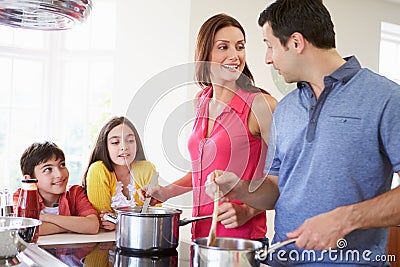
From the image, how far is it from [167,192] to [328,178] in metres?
0.58

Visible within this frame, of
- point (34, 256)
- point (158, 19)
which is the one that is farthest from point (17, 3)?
point (158, 19)

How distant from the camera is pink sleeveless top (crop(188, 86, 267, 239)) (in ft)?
5.77

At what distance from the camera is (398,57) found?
495cm

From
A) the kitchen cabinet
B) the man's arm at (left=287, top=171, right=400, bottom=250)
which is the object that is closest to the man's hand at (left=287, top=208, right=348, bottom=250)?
the man's arm at (left=287, top=171, right=400, bottom=250)

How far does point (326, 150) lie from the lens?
143 cm

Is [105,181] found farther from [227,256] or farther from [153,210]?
[227,256]

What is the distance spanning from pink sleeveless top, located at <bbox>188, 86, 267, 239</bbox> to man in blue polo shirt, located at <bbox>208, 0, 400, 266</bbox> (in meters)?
0.13

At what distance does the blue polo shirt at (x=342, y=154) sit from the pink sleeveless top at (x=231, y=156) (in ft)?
0.72

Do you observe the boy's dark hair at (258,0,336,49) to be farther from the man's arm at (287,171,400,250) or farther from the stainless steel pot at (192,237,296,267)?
the stainless steel pot at (192,237,296,267)

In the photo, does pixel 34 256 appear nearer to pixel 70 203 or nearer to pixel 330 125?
pixel 70 203

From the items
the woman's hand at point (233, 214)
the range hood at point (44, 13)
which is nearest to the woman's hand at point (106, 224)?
the woman's hand at point (233, 214)

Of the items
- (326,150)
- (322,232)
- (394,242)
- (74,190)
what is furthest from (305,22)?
(394,242)

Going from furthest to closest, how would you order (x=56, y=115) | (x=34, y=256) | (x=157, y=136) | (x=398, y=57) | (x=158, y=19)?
(x=398, y=57), (x=56, y=115), (x=158, y=19), (x=157, y=136), (x=34, y=256)

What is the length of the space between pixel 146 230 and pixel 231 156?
1.45 ft
